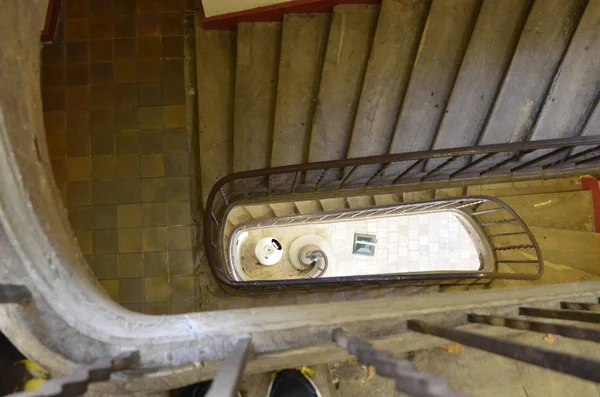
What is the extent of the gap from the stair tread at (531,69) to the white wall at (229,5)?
202cm

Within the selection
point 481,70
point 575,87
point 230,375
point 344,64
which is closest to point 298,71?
point 344,64

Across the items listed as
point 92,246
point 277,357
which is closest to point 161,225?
point 92,246

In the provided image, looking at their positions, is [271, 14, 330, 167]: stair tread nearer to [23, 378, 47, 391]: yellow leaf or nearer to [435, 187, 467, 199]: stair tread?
[435, 187, 467, 199]: stair tread

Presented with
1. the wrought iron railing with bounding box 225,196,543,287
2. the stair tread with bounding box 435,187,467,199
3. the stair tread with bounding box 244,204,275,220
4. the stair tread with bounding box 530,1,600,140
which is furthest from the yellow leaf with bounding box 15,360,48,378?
the stair tread with bounding box 435,187,467,199

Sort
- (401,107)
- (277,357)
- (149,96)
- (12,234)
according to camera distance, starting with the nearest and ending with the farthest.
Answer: (12,234)
(277,357)
(401,107)
(149,96)

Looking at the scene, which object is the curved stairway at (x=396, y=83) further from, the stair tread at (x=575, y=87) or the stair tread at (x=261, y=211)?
the stair tread at (x=261, y=211)

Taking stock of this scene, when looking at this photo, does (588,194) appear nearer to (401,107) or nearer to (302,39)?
(401,107)

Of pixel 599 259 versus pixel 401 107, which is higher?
pixel 401 107

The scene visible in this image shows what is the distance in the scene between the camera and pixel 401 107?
3801 mm

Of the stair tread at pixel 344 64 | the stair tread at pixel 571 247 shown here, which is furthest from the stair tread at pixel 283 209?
the stair tread at pixel 571 247

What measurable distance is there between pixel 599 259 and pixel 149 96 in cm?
434

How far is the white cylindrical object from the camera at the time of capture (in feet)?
25.8

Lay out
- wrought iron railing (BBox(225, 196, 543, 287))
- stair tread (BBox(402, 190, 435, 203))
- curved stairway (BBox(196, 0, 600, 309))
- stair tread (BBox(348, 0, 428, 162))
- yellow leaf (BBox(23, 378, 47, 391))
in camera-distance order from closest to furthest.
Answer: yellow leaf (BBox(23, 378, 47, 391)), curved stairway (BBox(196, 0, 600, 309)), stair tread (BBox(348, 0, 428, 162)), wrought iron railing (BBox(225, 196, 543, 287)), stair tread (BBox(402, 190, 435, 203))

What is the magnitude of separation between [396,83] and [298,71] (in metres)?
0.88
